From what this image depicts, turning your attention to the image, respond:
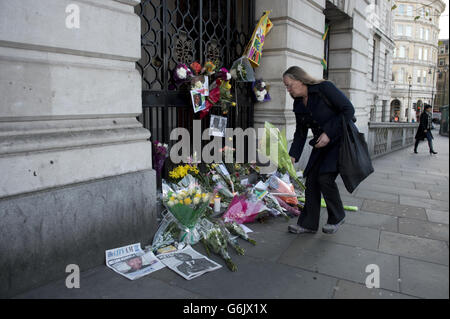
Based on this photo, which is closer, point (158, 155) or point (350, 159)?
point (350, 159)

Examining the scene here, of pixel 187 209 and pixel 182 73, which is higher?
pixel 182 73

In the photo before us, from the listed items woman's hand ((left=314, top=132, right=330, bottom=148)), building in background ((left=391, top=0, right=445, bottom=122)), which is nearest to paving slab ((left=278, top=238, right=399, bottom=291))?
woman's hand ((left=314, top=132, right=330, bottom=148))

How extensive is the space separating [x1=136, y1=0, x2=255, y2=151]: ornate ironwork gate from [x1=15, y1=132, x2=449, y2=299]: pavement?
1.91 m

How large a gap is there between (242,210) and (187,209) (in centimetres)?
101

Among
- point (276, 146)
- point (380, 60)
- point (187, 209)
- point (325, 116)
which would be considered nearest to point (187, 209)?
point (187, 209)

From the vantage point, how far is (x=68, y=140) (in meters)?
3.08

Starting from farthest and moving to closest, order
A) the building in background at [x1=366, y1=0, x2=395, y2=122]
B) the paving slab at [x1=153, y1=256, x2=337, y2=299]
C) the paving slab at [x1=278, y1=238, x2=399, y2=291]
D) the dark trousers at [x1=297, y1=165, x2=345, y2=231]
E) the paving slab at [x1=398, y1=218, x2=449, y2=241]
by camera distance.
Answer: the building in background at [x1=366, y1=0, x2=395, y2=122] → the paving slab at [x1=398, y1=218, x2=449, y2=241] → the dark trousers at [x1=297, y1=165, x2=345, y2=231] → the paving slab at [x1=278, y1=238, x2=399, y2=291] → the paving slab at [x1=153, y1=256, x2=337, y2=299]

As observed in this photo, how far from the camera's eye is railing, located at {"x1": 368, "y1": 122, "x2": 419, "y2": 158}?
12211 mm

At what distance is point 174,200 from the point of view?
372cm

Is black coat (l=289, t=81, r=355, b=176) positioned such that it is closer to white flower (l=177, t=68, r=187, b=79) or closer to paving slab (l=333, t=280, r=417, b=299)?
paving slab (l=333, t=280, r=417, b=299)

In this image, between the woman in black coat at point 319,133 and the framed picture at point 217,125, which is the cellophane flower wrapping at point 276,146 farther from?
A: the woman in black coat at point 319,133

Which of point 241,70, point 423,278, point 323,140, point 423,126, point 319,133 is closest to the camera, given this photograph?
point 423,278

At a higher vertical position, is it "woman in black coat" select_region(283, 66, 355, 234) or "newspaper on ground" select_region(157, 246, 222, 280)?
"woman in black coat" select_region(283, 66, 355, 234)

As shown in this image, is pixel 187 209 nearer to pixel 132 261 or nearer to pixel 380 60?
pixel 132 261
